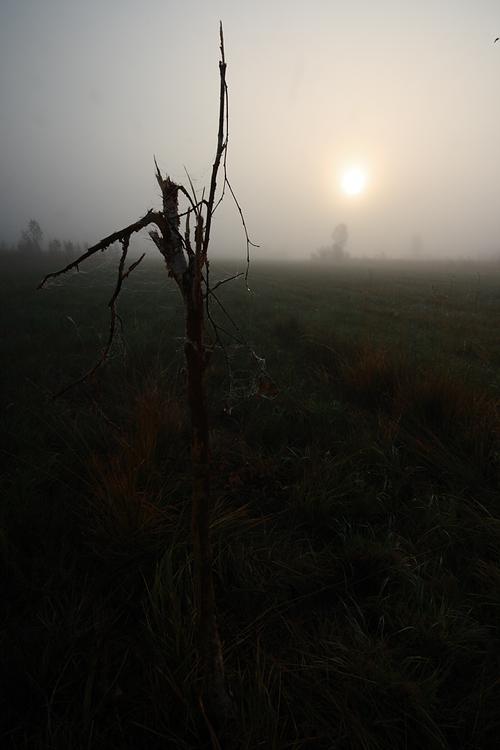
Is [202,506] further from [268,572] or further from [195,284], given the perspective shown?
[268,572]

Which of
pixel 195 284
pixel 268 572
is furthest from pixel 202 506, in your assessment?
pixel 268 572

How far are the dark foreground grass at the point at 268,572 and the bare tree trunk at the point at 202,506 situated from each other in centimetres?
16

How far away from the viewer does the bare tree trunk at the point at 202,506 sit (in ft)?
3.14

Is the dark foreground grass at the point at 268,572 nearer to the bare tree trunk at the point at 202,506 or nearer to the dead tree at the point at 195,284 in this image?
the bare tree trunk at the point at 202,506

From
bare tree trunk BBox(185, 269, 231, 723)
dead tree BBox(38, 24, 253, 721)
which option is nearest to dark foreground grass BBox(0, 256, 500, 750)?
bare tree trunk BBox(185, 269, 231, 723)

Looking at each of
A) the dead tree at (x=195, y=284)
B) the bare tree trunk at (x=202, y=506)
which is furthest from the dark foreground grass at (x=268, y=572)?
the dead tree at (x=195, y=284)

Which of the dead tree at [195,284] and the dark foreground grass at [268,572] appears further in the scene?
the dark foreground grass at [268,572]

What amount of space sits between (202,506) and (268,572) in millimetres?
1265

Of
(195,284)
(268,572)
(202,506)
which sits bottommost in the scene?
(268,572)

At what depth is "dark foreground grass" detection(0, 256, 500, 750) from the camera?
1.36 meters

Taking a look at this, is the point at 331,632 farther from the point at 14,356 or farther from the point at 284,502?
the point at 14,356

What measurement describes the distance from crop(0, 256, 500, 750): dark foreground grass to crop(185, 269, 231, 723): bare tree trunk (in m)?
0.16

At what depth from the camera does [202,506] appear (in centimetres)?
108

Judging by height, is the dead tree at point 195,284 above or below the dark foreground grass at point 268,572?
above
